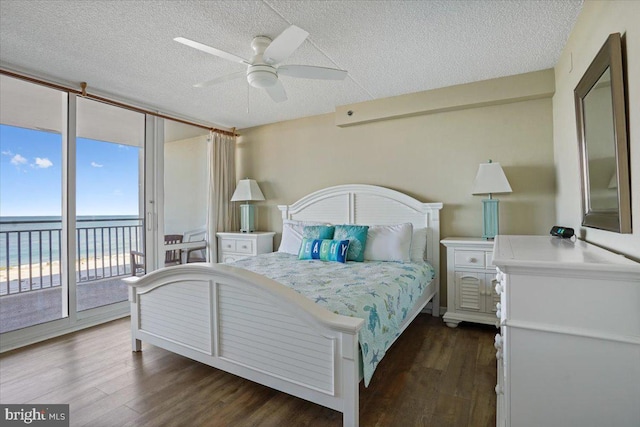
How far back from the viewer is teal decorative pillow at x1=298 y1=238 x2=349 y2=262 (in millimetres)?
3059

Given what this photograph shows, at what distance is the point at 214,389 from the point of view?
199 cm

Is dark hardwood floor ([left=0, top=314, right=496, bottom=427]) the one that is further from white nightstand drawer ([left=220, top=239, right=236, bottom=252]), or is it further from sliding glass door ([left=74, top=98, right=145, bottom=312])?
white nightstand drawer ([left=220, top=239, right=236, bottom=252])

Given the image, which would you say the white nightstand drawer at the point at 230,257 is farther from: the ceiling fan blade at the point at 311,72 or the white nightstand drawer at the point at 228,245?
the ceiling fan blade at the point at 311,72

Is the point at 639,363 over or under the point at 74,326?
over

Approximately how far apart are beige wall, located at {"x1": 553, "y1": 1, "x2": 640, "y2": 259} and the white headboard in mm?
1113

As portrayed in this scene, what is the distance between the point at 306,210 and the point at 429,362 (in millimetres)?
2397

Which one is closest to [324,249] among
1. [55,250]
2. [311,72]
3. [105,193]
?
[311,72]

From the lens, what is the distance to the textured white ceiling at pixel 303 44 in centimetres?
198

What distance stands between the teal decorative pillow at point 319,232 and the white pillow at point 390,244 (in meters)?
0.44

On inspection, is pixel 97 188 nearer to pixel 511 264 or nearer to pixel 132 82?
pixel 132 82

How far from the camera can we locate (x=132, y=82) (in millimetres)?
3070

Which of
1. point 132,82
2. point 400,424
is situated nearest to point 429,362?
point 400,424

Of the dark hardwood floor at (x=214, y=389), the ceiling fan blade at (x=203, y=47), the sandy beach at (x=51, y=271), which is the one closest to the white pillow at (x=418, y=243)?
the dark hardwood floor at (x=214, y=389)

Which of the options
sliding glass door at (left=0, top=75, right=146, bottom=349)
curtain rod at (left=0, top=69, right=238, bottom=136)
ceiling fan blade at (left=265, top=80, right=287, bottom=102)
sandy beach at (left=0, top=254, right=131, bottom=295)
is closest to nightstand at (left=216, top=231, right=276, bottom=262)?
sliding glass door at (left=0, top=75, right=146, bottom=349)
